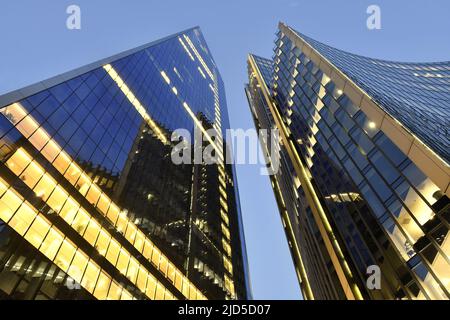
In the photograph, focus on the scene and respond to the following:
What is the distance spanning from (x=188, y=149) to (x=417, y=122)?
46.5m

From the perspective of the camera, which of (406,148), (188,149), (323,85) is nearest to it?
(406,148)

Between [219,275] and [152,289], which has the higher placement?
[219,275]

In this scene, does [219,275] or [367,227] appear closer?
[367,227]

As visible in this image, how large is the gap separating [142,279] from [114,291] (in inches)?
174

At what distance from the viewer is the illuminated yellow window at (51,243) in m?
23.0

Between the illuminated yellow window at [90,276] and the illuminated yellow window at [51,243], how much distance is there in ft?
10.9

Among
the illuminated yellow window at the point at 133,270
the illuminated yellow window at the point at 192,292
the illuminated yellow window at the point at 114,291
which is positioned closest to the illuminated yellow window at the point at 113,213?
the illuminated yellow window at the point at 133,270

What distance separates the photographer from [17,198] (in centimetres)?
2262

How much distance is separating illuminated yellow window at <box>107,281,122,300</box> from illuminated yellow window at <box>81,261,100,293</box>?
1.91 meters

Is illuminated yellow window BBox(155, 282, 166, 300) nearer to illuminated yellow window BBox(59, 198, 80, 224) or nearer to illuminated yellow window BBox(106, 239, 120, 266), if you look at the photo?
illuminated yellow window BBox(106, 239, 120, 266)
